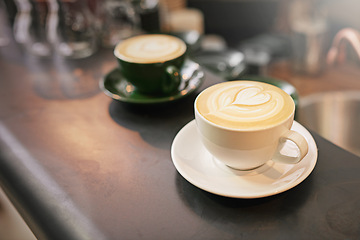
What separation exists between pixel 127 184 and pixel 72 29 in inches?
24.6

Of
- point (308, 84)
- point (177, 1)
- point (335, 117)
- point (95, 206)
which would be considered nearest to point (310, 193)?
point (95, 206)

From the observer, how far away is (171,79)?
658mm

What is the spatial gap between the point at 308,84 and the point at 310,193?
1.04 m

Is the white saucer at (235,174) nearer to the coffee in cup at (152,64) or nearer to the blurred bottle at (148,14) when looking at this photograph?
the coffee in cup at (152,64)

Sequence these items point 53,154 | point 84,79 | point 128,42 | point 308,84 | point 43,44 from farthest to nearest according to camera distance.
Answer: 1. point 308,84
2. point 43,44
3. point 84,79
4. point 128,42
5. point 53,154

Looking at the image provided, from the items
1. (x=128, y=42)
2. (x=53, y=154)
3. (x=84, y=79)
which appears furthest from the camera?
(x=84, y=79)

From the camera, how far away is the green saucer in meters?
0.68

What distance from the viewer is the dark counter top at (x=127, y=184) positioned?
45 centimetres

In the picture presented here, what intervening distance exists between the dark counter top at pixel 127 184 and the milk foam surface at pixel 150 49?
3.9 inches

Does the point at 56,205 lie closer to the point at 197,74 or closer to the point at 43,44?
the point at 197,74

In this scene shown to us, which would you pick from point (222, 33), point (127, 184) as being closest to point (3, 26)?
point (127, 184)

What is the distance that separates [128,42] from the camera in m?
0.72

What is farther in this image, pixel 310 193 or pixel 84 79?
pixel 84 79

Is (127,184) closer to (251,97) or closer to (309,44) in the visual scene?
(251,97)
